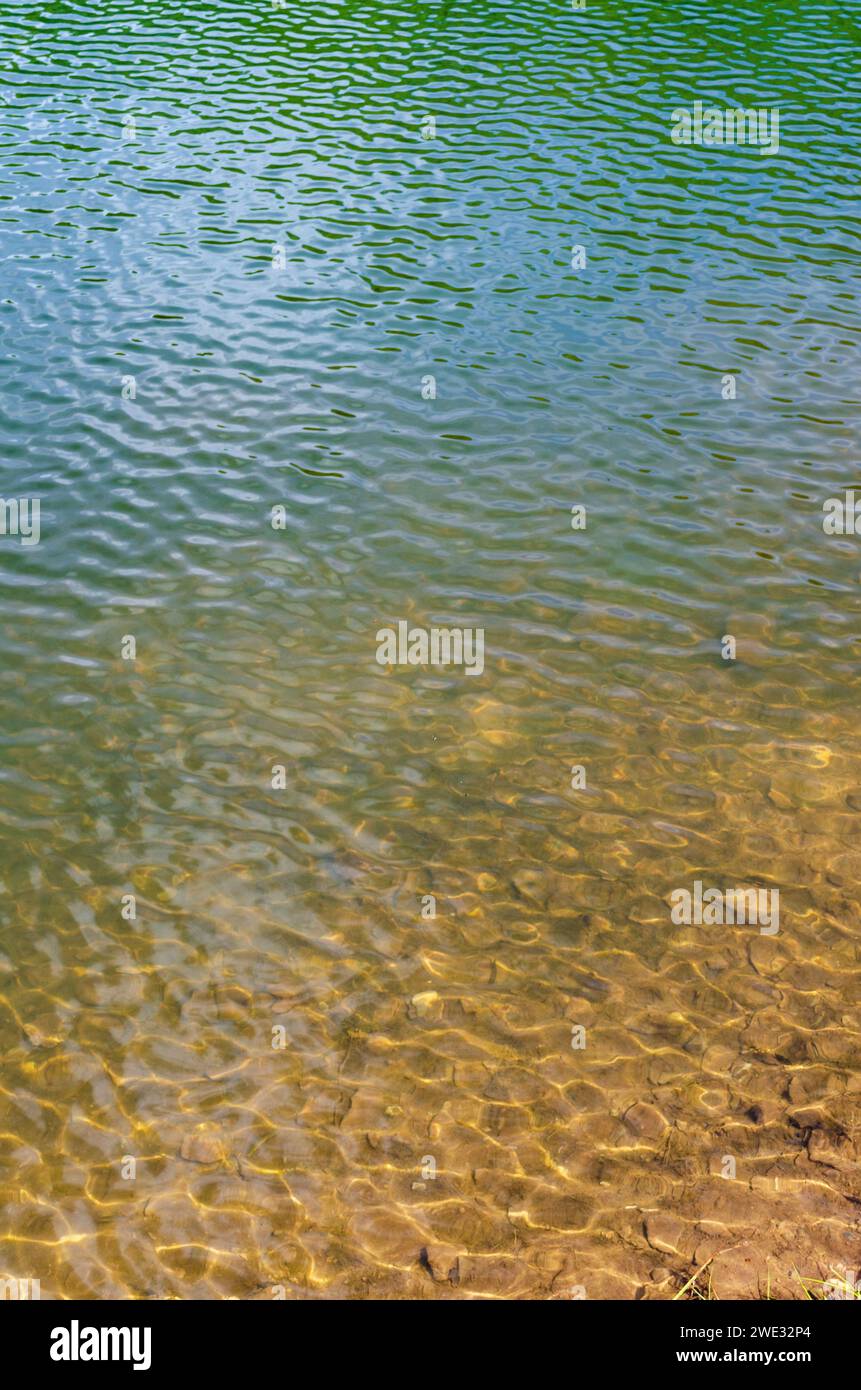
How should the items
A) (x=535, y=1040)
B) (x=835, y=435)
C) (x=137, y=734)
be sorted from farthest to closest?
(x=835, y=435), (x=137, y=734), (x=535, y=1040)

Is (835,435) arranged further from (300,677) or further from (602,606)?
(300,677)

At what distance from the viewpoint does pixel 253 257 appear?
2597cm

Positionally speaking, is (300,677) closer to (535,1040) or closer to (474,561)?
(474,561)

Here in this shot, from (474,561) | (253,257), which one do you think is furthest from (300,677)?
(253,257)

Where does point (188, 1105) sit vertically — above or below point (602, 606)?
below

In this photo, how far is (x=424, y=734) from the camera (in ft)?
48.3

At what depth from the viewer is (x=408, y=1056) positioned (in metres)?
11.1

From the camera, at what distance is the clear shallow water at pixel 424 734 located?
33.2 ft

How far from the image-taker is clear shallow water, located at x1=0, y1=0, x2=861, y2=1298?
1012cm

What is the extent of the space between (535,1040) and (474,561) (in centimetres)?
793
